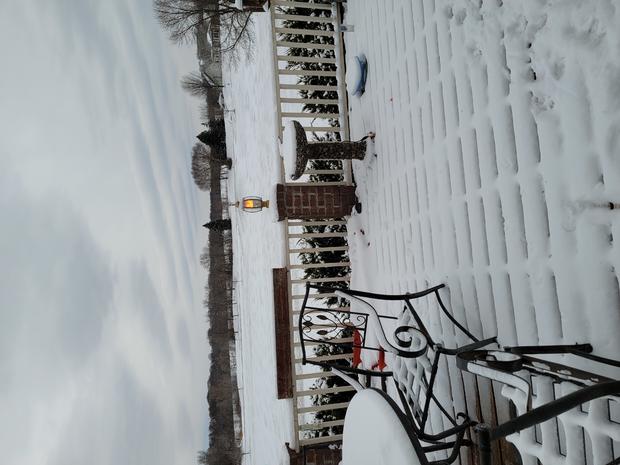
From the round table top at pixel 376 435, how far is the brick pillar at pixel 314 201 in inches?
99.9

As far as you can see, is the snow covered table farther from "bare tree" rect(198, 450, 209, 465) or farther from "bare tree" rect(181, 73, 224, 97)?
"bare tree" rect(198, 450, 209, 465)

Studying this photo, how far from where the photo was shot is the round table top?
54.5 inches

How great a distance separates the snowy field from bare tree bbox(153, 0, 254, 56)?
4.02m

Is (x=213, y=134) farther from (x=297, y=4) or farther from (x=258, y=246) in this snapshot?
(x=297, y=4)

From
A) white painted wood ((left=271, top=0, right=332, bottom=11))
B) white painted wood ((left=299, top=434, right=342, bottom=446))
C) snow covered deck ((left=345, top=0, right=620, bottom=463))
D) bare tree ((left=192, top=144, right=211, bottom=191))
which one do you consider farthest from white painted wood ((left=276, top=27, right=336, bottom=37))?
bare tree ((left=192, top=144, right=211, bottom=191))

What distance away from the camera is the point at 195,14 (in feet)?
25.1

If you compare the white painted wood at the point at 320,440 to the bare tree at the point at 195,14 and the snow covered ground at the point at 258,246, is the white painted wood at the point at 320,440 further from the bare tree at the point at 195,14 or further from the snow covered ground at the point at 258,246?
the bare tree at the point at 195,14

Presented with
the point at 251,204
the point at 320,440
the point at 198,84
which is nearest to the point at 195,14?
the point at 198,84

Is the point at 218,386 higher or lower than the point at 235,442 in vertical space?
higher

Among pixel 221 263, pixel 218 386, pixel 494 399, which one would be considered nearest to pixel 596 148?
pixel 494 399

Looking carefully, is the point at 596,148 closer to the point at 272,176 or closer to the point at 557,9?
the point at 557,9

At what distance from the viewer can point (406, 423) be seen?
1.47m

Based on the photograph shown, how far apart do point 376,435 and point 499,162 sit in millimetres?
1461

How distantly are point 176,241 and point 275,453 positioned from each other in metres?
6.72
